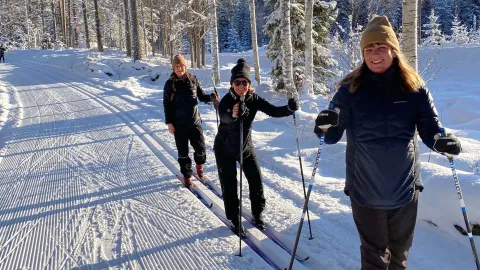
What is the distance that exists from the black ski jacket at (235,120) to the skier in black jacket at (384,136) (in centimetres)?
168

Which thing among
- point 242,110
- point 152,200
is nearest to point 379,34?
point 242,110

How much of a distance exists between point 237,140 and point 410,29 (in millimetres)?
4045

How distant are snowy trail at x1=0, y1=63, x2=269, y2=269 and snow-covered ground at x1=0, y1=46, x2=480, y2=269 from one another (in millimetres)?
20

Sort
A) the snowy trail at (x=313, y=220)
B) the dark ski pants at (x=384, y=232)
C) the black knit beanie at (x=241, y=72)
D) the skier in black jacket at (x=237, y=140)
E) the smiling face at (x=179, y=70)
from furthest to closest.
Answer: the smiling face at (x=179, y=70) → the skier in black jacket at (x=237, y=140) → the black knit beanie at (x=241, y=72) → the snowy trail at (x=313, y=220) → the dark ski pants at (x=384, y=232)

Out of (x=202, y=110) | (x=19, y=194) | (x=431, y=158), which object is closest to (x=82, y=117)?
(x=202, y=110)

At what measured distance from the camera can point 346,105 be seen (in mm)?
2740

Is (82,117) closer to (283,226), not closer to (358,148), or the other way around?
(283,226)

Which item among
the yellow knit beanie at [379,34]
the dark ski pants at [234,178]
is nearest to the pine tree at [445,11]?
the dark ski pants at [234,178]

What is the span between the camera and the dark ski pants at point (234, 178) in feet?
14.9

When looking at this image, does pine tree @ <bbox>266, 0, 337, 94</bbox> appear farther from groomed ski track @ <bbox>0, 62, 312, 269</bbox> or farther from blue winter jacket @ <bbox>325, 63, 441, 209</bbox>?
blue winter jacket @ <bbox>325, 63, 441, 209</bbox>

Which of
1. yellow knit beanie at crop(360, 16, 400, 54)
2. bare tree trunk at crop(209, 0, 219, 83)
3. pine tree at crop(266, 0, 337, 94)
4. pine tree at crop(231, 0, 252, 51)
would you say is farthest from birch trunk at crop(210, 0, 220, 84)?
pine tree at crop(231, 0, 252, 51)

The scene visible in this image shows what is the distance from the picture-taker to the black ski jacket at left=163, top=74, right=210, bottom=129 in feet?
20.4

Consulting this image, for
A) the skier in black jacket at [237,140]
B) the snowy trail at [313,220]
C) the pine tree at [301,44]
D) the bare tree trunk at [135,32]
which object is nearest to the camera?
the snowy trail at [313,220]

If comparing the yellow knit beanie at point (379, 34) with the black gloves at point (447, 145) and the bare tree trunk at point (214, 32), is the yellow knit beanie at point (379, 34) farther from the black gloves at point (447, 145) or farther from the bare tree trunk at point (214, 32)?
the bare tree trunk at point (214, 32)
